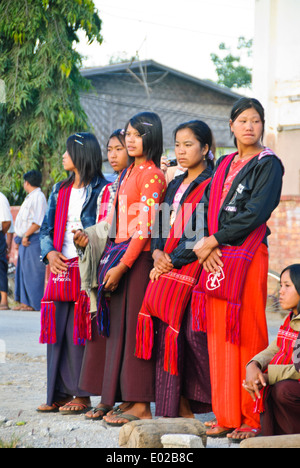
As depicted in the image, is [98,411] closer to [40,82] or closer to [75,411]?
[75,411]

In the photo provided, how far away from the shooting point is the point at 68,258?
538 cm

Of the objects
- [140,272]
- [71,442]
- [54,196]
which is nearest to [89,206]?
[54,196]

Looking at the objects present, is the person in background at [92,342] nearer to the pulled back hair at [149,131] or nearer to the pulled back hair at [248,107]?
the pulled back hair at [149,131]

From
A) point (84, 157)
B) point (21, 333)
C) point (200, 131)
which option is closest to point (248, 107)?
point (200, 131)

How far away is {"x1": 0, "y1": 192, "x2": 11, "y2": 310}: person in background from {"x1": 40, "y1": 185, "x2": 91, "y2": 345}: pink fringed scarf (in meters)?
5.13

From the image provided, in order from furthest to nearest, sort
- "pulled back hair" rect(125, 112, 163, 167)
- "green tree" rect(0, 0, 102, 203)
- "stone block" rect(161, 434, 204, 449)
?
1. "green tree" rect(0, 0, 102, 203)
2. "pulled back hair" rect(125, 112, 163, 167)
3. "stone block" rect(161, 434, 204, 449)

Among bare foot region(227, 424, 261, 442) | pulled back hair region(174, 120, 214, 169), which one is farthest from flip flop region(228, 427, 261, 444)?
pulled back hair region(174, 120, 214, 169)

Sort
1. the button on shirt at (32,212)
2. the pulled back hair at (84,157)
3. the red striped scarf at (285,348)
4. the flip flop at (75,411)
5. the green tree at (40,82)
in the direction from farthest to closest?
the green tree at (40,82) < the button on shirt at (32,212) < the pulled back hair at (84,157) < the flip flop at (75,411) < the red striped scarf at (285,348)

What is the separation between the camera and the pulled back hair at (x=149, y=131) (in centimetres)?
499

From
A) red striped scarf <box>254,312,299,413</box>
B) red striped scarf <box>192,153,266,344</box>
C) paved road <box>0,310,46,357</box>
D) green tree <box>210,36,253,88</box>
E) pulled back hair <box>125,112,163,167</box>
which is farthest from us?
green tree <box>210,36,253,88</box>

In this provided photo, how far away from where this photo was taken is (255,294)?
437 cm

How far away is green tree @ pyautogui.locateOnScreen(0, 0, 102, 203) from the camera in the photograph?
12.8 metres

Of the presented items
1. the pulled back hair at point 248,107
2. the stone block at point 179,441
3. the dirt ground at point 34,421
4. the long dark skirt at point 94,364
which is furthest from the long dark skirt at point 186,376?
the pulled back hair at point 248,107

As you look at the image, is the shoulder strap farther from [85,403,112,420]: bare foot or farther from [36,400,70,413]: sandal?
[36,400,70,413]: sandal
